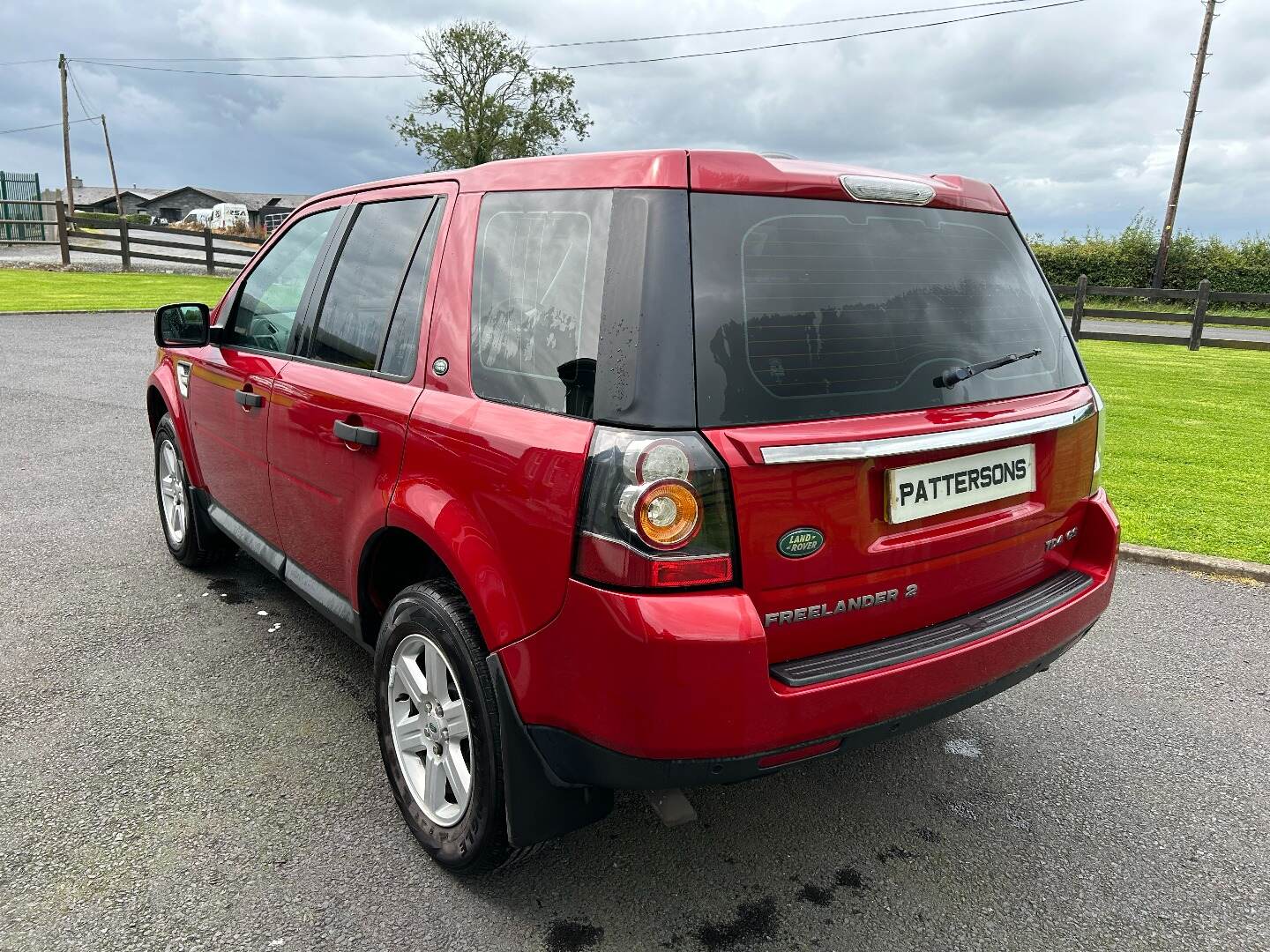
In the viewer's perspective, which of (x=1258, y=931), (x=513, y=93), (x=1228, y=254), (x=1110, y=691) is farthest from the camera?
(x=513, y=93)

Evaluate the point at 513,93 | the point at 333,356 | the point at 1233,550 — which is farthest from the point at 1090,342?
the point at 513,93

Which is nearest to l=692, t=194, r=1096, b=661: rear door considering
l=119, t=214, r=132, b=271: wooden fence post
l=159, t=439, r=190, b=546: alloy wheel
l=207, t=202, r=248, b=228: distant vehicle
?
l=159, t=439, r=190, b=546: alloy wheel

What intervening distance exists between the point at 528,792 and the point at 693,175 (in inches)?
57.3

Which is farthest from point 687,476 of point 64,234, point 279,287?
point 64,234

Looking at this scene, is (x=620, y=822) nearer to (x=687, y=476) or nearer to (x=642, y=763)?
(x=642, y=763)

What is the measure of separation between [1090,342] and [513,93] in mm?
39790

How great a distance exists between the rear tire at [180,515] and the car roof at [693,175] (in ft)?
8.53

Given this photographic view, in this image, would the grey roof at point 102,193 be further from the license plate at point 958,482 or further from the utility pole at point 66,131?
the license plate at point 958,482

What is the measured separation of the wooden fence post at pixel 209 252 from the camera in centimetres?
2709

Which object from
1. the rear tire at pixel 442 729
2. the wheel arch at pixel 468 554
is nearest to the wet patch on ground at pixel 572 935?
the rear tire at pixel 442 729

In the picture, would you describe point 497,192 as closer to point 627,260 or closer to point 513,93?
point 627,260

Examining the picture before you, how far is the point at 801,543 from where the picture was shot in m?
1.98

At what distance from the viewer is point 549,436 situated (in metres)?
2.01

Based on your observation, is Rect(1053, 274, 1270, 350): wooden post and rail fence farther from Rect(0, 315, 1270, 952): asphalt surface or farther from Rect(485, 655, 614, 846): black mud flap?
Rect(485, 655, 614, 846): black mud flap
